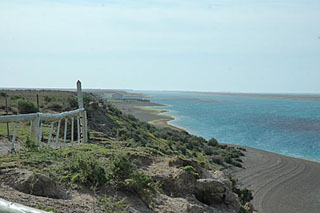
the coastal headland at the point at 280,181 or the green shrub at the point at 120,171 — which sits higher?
the green shrub at the point at 120,171

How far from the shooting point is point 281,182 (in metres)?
25.9

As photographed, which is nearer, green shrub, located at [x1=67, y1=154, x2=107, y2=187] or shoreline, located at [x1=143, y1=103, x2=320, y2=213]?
green shrub, located at [x1=67, y1=154, x2=107, y2=187]

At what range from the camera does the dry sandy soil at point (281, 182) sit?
20.6 metres

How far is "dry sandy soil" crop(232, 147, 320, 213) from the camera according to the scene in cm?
2062

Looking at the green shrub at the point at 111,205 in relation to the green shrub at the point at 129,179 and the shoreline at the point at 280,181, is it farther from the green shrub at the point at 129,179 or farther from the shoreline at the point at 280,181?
the shoreline at the point at 280,181

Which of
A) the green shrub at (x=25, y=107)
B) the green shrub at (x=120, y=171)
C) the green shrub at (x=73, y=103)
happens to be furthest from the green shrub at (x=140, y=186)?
the green shrub at (x=73, y=103)

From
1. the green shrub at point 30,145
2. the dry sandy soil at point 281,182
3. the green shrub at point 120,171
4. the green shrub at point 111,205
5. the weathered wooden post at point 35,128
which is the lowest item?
the dry sandy soil at point 281,182

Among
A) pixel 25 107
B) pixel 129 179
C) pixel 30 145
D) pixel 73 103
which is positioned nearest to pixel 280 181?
pixel 73 103

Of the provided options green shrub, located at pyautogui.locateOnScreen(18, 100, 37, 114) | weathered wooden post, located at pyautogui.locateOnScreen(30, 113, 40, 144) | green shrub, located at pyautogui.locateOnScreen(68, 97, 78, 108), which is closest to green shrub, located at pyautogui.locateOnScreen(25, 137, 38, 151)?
Answer: weathered wooden post, located at pyautogui.locateOnScreen(30, 113, 40, 144)

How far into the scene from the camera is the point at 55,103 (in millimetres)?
25109

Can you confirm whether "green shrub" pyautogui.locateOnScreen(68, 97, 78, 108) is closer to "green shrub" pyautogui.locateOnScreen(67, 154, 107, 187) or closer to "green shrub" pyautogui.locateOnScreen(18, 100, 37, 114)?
"green shrub" pyautogui.locateOnScreen(18, 100, 37, 114)

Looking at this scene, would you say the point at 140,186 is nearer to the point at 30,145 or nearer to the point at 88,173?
the point at 88,173

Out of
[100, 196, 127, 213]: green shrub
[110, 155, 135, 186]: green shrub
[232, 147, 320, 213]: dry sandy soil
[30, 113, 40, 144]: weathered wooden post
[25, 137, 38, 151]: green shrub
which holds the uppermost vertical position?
[30, 113, 40, 144]: weathered wooden post

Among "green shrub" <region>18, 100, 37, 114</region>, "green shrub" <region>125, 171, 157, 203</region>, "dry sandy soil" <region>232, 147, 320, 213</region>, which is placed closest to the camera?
"green shrub" <region>125, 171, 157, 203</region>
